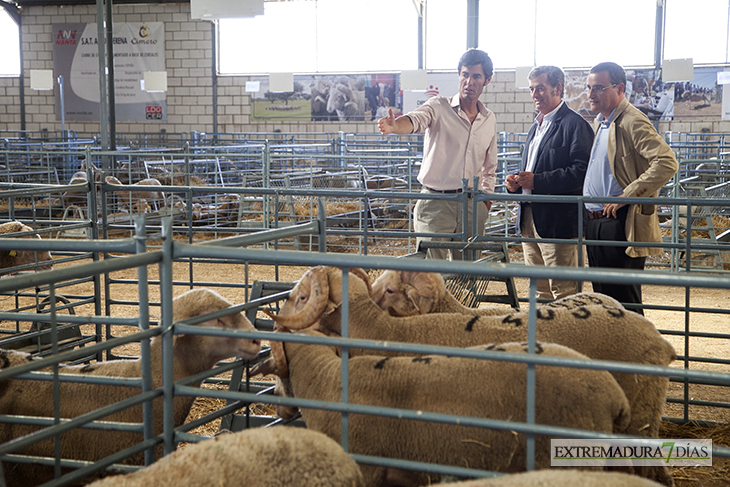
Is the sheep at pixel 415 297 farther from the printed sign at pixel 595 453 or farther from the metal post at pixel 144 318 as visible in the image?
the metal post at pixel 144 318

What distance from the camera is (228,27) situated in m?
18.6

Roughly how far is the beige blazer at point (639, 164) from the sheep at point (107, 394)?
90.6 inches

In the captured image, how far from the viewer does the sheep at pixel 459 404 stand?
6.15 feet

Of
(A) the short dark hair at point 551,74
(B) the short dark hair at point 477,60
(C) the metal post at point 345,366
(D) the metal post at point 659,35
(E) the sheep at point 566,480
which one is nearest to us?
(E) the sheep at point 566,480

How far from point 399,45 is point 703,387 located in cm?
1466

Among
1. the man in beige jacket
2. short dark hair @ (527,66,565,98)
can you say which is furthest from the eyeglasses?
short dark hair @ (527,66,565,98)

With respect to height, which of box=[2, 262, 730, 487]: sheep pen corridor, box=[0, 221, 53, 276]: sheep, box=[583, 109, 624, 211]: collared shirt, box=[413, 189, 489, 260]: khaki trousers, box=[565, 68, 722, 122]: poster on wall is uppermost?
box=[565, 68, 722, 122]: poster on wall

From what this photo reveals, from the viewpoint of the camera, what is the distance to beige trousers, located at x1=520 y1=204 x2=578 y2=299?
13.6ft

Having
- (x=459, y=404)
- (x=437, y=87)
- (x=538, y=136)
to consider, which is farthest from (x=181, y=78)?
(x=459, y=404)

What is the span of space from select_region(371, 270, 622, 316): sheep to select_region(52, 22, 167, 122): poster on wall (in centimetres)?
1767

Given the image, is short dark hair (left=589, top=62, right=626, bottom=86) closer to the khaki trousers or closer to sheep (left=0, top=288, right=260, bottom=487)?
the khaki trousers

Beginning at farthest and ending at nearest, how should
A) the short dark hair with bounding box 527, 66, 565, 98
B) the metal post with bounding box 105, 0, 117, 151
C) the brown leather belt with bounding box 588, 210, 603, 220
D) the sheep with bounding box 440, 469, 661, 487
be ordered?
the metal post with bounding box 105, 0, 117, 151 < the short dark hair with bounding box 527, 66, 565, 98 < the brown leather belt with bounding box 588, 210, 603, 220 < the sheep with bounding box 440, 469, 661, 487

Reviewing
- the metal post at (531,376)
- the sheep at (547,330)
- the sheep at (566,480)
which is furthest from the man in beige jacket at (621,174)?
the sheep at (566,480)

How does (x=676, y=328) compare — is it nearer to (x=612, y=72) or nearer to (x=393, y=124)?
(x=612, y=72)
